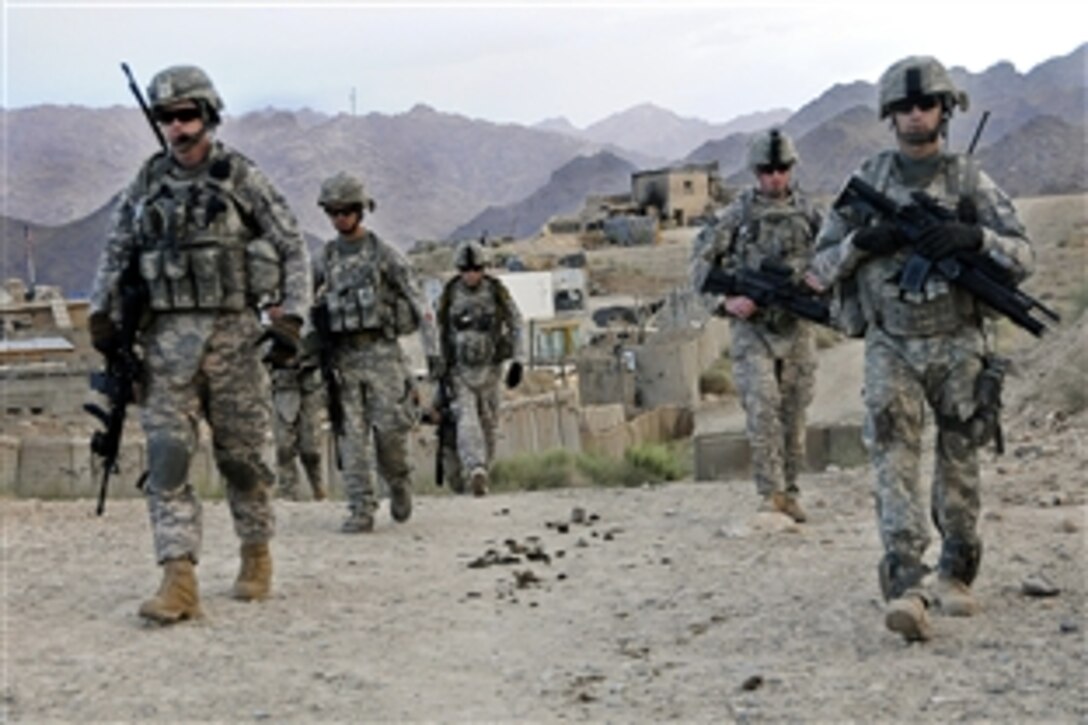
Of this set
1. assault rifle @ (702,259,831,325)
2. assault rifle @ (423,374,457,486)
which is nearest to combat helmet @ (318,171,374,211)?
assault rifle @ (702,259,831,325)

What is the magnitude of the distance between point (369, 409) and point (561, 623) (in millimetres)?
2932

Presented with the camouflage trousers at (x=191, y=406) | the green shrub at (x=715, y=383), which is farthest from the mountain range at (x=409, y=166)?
the camouflage trousers at (x=191, y=406)

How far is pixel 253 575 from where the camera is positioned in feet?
21.9

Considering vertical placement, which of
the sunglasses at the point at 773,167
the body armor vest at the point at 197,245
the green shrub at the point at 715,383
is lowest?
the green shrub at the point at 715,383

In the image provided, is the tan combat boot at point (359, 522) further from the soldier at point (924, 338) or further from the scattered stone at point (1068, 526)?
the soldier at point (924, 338)

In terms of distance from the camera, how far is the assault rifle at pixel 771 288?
8.06 metres

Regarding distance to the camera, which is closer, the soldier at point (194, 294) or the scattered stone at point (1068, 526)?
the soldier at point (194, 294)

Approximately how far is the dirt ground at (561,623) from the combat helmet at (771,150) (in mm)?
1777

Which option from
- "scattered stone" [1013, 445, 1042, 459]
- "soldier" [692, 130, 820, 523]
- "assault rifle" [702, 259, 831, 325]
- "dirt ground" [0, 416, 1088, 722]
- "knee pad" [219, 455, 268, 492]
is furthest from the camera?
"scattered stone" [1013, 445, 1042, 459]

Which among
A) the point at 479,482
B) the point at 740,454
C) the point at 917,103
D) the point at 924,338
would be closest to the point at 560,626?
the point at 924,338

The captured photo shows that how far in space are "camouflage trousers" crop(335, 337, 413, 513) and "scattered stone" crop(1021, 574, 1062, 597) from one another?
3.98 meters

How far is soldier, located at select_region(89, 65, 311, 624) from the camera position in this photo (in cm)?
625

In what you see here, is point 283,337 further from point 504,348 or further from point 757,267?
point 504,348

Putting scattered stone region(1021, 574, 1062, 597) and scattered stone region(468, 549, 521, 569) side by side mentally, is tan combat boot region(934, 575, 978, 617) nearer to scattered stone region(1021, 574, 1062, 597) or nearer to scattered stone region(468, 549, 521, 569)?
scattered stone region(1021, 574, 1062, 597)
